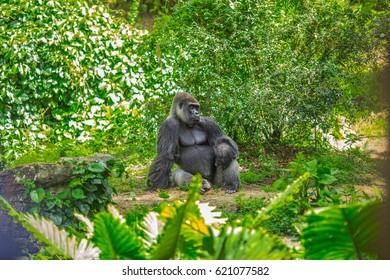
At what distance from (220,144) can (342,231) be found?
3037 mm

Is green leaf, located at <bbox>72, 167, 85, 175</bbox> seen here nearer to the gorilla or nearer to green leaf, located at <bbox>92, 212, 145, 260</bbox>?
the gorilla

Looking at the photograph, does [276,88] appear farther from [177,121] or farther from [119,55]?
[119,55]

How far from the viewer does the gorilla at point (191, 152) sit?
4.21 m

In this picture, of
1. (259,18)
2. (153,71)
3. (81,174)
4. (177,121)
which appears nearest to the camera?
(81,174)

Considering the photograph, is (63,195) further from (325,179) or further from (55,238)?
(55,238)

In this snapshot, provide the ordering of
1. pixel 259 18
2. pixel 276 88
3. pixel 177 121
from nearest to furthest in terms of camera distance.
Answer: pixel 177 121, pixel 276 88, pixel 259 18

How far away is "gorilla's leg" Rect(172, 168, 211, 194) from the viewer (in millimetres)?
4145

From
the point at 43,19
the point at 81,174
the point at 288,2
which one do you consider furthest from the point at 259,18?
the point at 81,174

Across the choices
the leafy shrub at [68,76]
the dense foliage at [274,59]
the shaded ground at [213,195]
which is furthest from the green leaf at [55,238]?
the leafy shrub at [68,76]

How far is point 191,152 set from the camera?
4.38 meters

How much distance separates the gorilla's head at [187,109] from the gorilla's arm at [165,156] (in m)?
0.09

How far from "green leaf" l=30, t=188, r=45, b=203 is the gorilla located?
1410 millimetres
